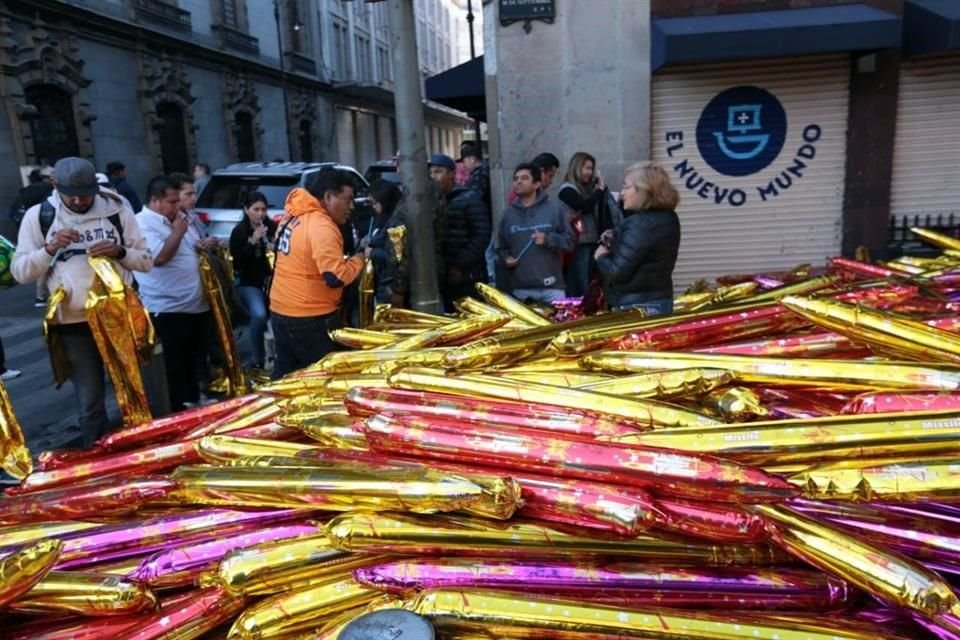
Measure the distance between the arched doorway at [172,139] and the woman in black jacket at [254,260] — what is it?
56.2ft

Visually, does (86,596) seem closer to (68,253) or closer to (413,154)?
(68,253)

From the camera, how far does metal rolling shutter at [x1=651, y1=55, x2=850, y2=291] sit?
684 cm

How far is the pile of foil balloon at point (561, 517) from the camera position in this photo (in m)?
1.46

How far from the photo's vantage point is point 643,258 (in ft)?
12.0

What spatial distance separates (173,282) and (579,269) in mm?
3015

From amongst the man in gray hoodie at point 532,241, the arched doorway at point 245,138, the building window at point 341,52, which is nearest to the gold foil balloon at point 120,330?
the man in gray hoodie at point 532,241

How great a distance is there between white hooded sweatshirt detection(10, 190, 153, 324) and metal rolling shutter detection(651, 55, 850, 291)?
513 centimetres

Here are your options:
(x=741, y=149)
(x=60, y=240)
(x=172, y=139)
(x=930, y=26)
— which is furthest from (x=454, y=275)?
(x=172, y=139)

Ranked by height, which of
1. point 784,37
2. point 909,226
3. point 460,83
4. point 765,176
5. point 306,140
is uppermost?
point 306,140

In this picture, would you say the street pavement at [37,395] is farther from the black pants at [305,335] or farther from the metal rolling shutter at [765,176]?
the metal rolling shutter at [765,176]

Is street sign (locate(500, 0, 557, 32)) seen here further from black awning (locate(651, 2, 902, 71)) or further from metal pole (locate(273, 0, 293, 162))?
metal pole (locate(273, 0, 293, 162))

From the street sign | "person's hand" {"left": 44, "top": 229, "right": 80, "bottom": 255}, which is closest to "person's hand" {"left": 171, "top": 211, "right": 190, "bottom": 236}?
"person's hand" {"left": 44, "top": 229, "right": 80, "bottom": 255}

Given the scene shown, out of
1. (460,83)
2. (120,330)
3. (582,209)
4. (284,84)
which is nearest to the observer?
(120,330)

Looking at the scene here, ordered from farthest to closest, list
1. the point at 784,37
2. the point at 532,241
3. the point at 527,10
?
the point at 527,10
the point at 784,37
the point at 532,241
